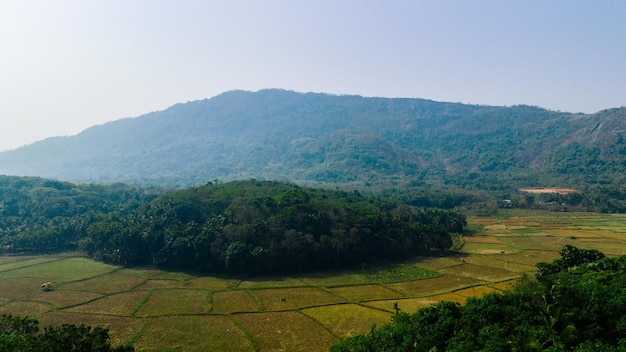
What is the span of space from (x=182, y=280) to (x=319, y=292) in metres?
16.6

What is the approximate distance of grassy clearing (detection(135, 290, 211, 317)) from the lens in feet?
116

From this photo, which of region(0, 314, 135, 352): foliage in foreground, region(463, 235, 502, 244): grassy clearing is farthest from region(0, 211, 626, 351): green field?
region(0, 314, 135, 352): foliage in foreground

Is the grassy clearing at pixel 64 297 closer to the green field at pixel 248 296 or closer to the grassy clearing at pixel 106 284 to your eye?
the green field at pixel 248 296

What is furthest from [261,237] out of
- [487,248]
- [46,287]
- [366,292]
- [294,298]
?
[487,248]

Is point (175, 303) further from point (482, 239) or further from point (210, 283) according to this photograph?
point (482, 239)

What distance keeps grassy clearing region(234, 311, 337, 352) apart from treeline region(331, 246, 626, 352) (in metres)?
8.07

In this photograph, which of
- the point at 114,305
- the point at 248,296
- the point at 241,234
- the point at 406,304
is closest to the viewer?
the point at 406,304

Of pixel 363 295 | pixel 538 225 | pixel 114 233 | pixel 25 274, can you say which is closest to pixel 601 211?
pixel 538 225

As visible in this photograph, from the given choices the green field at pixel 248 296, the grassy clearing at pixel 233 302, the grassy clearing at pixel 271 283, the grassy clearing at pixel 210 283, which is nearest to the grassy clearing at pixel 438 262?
the green field at pixel 248 296

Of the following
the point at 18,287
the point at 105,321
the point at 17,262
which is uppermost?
the point at 17,262

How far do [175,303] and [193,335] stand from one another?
8154 millimetres

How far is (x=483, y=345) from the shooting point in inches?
733

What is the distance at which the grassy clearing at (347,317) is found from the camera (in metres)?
30.9

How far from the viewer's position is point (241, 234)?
51531 millimetres
